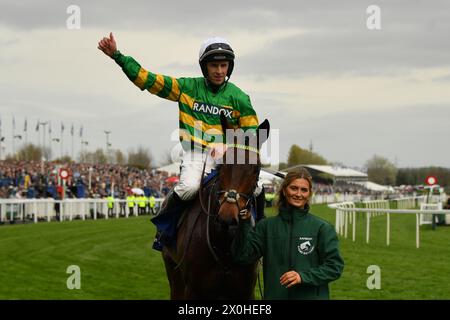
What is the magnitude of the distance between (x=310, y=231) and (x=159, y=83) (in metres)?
1.79

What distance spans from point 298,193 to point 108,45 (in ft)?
6.25

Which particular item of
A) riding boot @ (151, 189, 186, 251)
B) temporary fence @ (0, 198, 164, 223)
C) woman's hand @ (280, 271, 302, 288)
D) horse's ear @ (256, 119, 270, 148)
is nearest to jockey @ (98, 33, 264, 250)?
riding boot @ (151, 189, 186, 251)

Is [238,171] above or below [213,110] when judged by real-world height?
below

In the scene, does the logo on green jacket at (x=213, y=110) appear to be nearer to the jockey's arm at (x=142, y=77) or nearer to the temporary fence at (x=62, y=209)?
the jockey's arm at (x=142, y=77)

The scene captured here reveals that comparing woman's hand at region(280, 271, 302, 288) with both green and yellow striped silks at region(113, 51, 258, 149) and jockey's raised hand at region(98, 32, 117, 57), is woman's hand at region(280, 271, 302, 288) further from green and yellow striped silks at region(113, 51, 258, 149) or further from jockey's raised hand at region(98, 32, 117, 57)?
jockey's raised hand at region(98, 32, 117, 57)

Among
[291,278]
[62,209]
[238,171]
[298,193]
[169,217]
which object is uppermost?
[238,171]

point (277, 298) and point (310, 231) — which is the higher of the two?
point (310, 231)

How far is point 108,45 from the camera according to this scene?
517 centimetres

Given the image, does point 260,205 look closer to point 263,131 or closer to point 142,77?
point 263,131

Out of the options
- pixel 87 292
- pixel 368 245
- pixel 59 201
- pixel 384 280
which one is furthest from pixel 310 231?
pixel 59 201

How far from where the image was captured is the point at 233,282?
481 centimetres

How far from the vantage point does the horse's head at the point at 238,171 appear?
436cm

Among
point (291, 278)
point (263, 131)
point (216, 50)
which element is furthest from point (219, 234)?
point (216, 50)

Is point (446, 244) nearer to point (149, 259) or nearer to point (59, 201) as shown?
point (149, 259)
